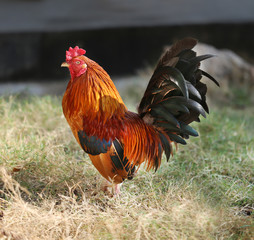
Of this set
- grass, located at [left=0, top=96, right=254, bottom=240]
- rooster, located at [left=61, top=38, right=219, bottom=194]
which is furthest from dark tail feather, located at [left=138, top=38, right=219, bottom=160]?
grass, located at [left=0, top=96, right=254, bottom=240]

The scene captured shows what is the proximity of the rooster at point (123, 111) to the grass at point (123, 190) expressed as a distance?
318 mm

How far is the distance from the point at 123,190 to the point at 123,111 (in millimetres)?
668

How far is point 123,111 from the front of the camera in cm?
212

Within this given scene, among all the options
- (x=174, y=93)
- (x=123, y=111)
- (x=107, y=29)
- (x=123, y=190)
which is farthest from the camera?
(x=107, y=29)

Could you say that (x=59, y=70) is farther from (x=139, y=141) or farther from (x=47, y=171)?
(x=139, y=141)

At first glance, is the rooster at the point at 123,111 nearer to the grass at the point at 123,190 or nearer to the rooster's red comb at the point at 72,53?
the rooster's red comb at the point at 72,53

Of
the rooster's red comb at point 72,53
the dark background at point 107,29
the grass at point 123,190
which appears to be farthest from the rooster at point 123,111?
the dark background at point 107,29

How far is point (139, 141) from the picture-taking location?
2084mm

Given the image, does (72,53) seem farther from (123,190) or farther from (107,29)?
(107,29)

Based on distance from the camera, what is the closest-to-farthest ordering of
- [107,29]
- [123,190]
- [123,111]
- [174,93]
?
[174,93] < [123,111] < [123,190] < [107,29]

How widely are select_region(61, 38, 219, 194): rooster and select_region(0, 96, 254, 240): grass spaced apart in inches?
12.5

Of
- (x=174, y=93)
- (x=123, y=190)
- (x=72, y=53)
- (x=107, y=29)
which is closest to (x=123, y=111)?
(x=174, y=93)

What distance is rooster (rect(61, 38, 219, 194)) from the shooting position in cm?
192

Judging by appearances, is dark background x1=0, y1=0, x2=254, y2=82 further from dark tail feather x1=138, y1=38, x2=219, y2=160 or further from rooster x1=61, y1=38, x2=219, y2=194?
dark tail feather x1=138, y1=38, x2=219, y2=160
